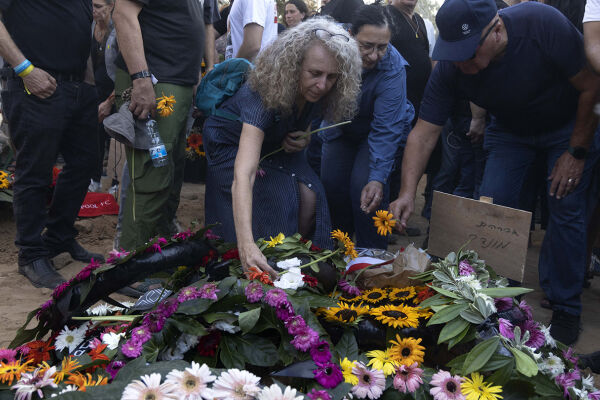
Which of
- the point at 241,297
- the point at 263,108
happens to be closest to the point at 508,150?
the point at 263,108

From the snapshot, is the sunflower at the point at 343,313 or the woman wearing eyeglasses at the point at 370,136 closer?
the sunflower at the point at 343,313

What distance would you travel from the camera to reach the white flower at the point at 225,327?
4.48 ft

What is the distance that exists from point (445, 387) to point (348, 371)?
0.80 feet

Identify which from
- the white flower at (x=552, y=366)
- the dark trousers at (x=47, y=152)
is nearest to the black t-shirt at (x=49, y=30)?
the dark trousers at (x=47, y=152)

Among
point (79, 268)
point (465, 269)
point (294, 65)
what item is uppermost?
point (294, 65)

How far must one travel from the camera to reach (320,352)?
1.31m

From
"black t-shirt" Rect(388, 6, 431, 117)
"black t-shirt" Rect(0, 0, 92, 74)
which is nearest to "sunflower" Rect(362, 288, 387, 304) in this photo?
"black t-shirt" Rect(0, 0, 92, 74)

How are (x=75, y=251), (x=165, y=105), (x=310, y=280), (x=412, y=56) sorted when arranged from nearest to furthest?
(x=310, y=280)
(x=165, y=105)
(x=75, y=251)
(x=412, y=56)

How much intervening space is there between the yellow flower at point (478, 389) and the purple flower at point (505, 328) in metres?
0.18

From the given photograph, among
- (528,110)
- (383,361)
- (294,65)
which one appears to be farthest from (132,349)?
(528,110)

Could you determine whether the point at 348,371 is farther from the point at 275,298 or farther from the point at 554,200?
the point at 554,200

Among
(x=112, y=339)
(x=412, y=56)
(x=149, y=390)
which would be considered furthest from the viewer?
(x=412, y=56)

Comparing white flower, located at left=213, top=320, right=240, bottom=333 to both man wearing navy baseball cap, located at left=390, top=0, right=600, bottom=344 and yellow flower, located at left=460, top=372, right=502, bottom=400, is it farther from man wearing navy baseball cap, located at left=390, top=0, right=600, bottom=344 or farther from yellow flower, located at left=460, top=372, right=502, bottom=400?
man wearing navy baseball cap, located at left=390, top=0, right=600, bottom=344

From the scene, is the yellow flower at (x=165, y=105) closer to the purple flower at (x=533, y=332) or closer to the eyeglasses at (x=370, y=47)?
the eyeglasses at (x=370, y=47)
